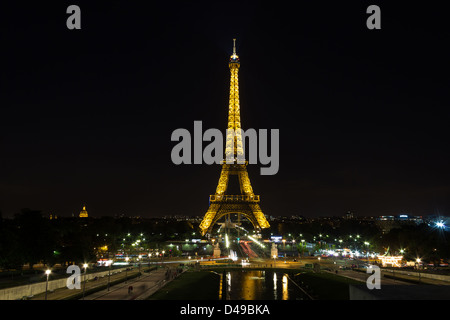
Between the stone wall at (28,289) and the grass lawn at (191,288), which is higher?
the stone wall at (28,289)

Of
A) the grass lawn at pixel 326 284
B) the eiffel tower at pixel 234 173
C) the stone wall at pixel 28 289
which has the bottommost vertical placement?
the grass lawn at pixel 326 284

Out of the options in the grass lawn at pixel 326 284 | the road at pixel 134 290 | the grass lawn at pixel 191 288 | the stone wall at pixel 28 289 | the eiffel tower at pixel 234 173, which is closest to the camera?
the stone wall at pixel 28 289

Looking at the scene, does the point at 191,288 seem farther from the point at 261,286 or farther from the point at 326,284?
the point at 326,284

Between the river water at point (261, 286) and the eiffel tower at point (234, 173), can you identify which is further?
the eiffel tower at point (234, 173)

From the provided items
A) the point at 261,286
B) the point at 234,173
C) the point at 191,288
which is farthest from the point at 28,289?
the point at 234,173

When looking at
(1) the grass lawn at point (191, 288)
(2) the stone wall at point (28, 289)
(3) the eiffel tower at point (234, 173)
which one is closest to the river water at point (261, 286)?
(1) the grass lawn at point (191, 288)

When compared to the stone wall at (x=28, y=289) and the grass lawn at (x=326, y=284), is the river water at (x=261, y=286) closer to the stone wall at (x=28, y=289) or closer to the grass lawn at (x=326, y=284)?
the grass lawn at (x=326, y=284)

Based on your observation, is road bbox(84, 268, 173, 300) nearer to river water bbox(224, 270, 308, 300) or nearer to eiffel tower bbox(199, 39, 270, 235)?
river water bbox(224, 270, 308, 300)
